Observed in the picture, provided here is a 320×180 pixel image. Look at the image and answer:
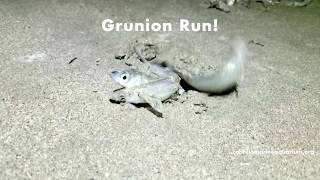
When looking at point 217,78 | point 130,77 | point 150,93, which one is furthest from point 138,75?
point 217,78

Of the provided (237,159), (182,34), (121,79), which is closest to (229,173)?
(237,159)

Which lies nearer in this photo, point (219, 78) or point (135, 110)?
point (135, 110)

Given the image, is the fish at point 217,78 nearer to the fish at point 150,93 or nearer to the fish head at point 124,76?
the fish at point 150,93

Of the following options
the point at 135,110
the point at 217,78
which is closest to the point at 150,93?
the point at 135,110

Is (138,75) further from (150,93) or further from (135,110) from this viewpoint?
(135,110)

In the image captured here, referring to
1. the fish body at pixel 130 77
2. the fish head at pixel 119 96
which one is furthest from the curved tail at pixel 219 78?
the fish head at pixel 119 96

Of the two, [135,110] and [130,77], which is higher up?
[130,77]

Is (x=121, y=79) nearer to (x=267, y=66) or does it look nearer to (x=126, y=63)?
(x=126, y=63)

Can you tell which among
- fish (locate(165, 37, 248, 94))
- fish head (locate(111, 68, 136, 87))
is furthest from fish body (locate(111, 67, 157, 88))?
fish (locate(165, 37, 248, 94))

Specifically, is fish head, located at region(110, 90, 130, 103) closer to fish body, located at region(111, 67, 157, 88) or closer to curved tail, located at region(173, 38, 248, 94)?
fish body, located at region(111, 67, 157, 88)
